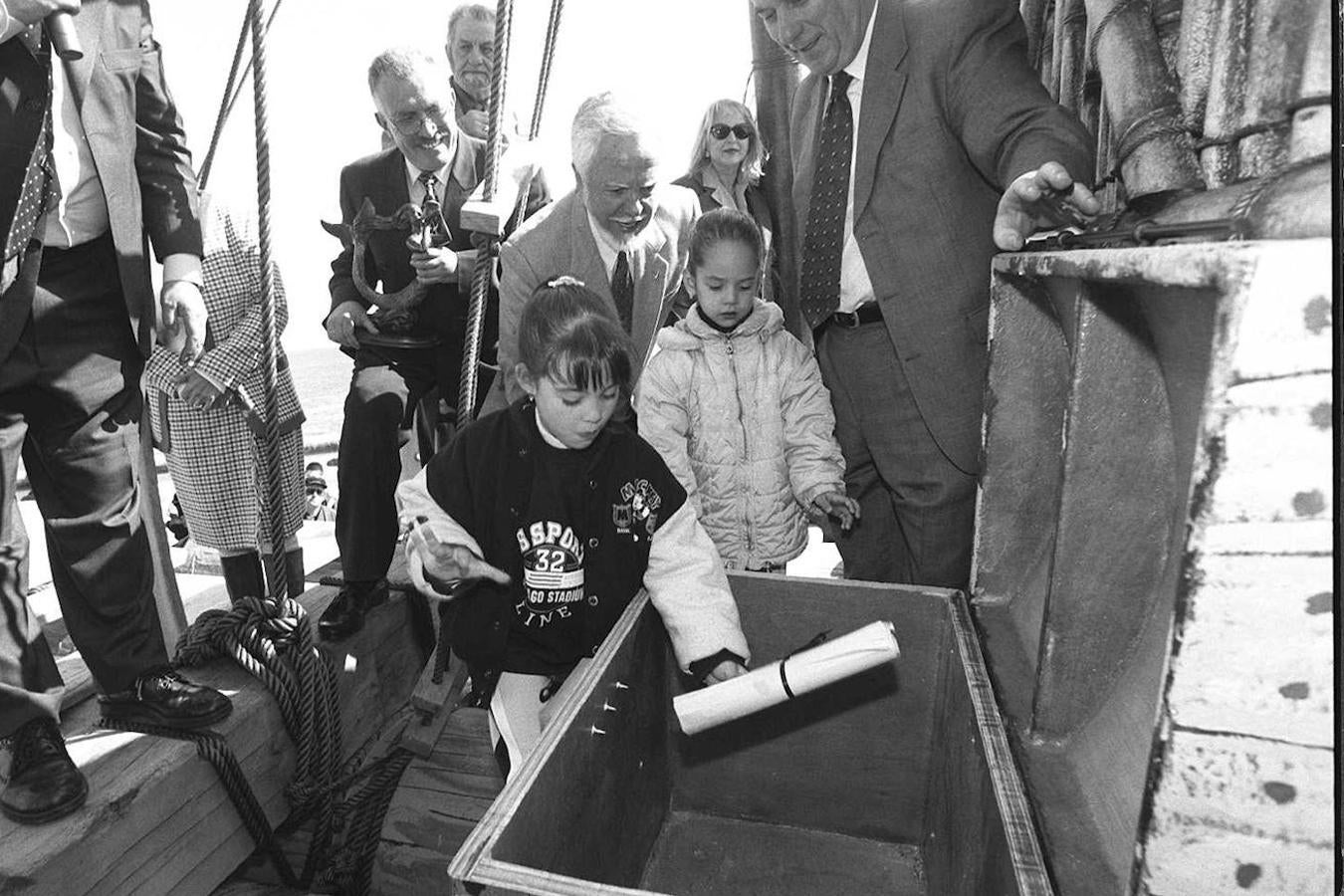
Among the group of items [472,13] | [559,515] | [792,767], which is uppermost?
[472,13]

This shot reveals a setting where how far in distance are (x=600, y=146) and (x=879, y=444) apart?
84 centimetres

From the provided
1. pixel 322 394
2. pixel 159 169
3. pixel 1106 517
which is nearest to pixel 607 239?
pixel 159 169

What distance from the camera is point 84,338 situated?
1.57 m

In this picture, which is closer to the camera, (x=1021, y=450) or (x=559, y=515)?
(x=1021, y=450)

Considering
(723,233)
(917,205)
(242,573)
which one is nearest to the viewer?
(917,205)

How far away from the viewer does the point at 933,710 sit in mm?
1404

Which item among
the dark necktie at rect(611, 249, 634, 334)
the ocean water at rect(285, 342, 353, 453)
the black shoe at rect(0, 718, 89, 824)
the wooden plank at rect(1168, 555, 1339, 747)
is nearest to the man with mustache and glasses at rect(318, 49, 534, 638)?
the dark necktie at rect(611, 249, 634, 334)

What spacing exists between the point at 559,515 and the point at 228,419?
1518mm

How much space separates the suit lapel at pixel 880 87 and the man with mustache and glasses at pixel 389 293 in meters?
1.08

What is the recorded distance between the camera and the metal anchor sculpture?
2158mm

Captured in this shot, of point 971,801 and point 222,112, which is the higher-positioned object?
point 222,112

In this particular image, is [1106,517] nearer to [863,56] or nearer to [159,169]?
[863,56]

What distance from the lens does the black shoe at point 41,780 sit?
1.40 metres

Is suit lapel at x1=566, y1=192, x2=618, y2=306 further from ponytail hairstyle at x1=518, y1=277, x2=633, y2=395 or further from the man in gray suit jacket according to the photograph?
ponytail hairstyle at x1=518, y1=277, x2=633, y2=395
